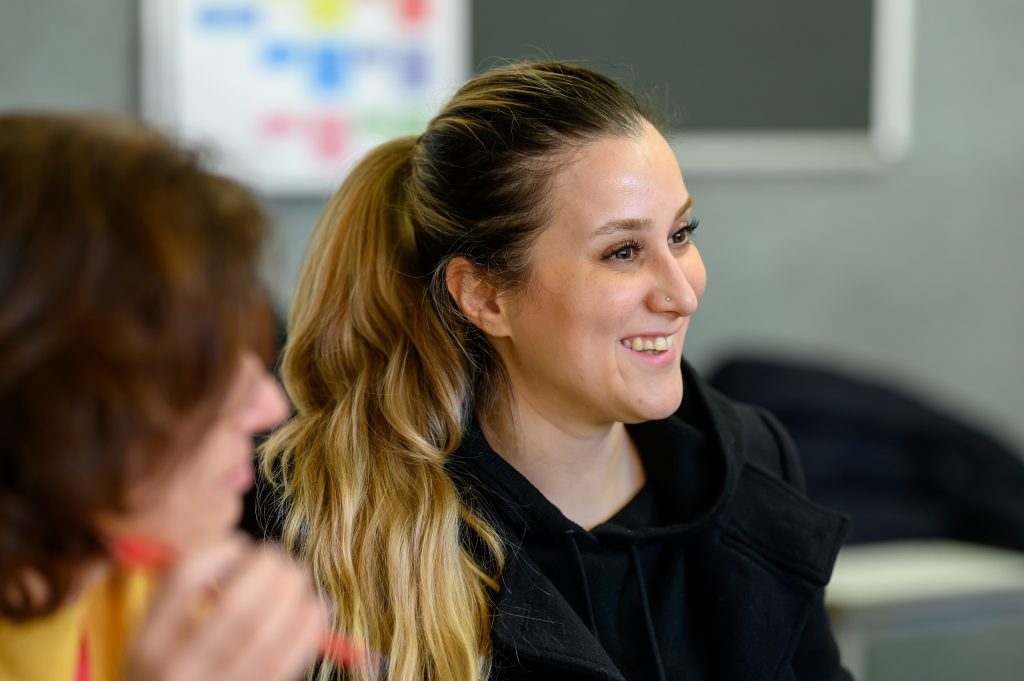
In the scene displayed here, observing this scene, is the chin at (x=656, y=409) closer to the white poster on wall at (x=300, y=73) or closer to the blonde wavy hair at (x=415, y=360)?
the blonde wavy hair at (x=415, y=360)

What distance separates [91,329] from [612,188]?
2.71 feet

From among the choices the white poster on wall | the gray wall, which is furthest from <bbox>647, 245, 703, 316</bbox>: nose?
the gray wall

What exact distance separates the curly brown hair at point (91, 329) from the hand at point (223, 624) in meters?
0.06

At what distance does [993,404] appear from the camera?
3227 millimetres

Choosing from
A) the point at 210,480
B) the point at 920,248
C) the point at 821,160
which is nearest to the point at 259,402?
the point at 210,480

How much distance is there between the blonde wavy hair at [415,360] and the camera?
4.45 ft

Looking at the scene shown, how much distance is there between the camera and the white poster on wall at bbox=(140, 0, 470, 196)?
2.48 meters

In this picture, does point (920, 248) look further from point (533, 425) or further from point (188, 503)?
point (188, 503)

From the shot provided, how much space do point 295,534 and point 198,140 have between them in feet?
2.17

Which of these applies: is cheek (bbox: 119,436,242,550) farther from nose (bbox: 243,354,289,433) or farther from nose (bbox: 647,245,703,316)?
nose (bbox: 647,245,703,316)

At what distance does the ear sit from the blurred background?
3.63 ft

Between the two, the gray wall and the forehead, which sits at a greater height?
the forehead

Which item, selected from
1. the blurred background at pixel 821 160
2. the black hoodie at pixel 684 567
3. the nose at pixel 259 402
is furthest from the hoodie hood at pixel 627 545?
the blurred background at pixel 821 160

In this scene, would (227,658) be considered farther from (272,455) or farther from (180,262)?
(272,455)
